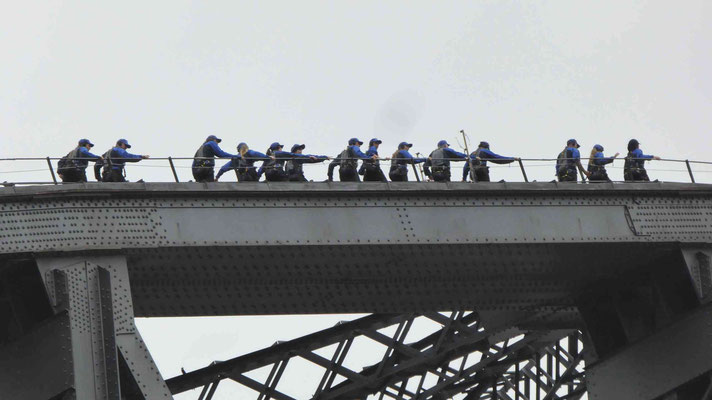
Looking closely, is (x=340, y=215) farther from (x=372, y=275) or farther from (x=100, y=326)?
(x=100, y=326)

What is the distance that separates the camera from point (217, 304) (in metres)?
32.0

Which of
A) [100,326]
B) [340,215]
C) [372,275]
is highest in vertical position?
[340,215]

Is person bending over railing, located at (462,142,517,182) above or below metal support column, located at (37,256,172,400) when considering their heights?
above

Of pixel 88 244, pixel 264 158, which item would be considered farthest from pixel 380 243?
pixel 88 244

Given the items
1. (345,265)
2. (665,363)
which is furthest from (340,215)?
(665,363)

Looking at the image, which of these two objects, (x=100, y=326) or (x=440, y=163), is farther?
(x=440, y=163)

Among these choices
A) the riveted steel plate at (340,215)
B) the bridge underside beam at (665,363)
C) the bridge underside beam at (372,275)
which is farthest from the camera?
the bridge underside beam at (665,363)

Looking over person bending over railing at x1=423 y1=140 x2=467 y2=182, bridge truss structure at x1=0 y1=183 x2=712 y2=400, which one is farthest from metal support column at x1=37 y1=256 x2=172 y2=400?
person bending over railing at x1=423 y1=140 x2=467 y2=182

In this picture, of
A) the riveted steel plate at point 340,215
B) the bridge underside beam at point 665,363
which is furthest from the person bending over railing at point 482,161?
the bridge underside beam at point 665,363

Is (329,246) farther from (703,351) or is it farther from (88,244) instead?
(703,351)

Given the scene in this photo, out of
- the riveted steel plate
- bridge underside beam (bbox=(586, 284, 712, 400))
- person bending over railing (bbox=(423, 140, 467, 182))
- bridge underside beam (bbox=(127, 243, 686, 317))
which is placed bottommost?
bridge underside beam (bbox=(586, 284, 712, 400))

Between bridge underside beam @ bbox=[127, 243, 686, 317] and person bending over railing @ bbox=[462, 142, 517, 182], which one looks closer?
bridge underside beam @ bbox=[127, 243, 686, 317]

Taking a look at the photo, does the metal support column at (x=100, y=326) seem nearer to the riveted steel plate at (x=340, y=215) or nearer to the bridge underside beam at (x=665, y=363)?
the riveted steel plate at (x=340, y=215)

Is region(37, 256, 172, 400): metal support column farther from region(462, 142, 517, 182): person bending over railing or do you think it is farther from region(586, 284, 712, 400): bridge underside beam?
region(586, 284, 712, 400): bridge underside beam
